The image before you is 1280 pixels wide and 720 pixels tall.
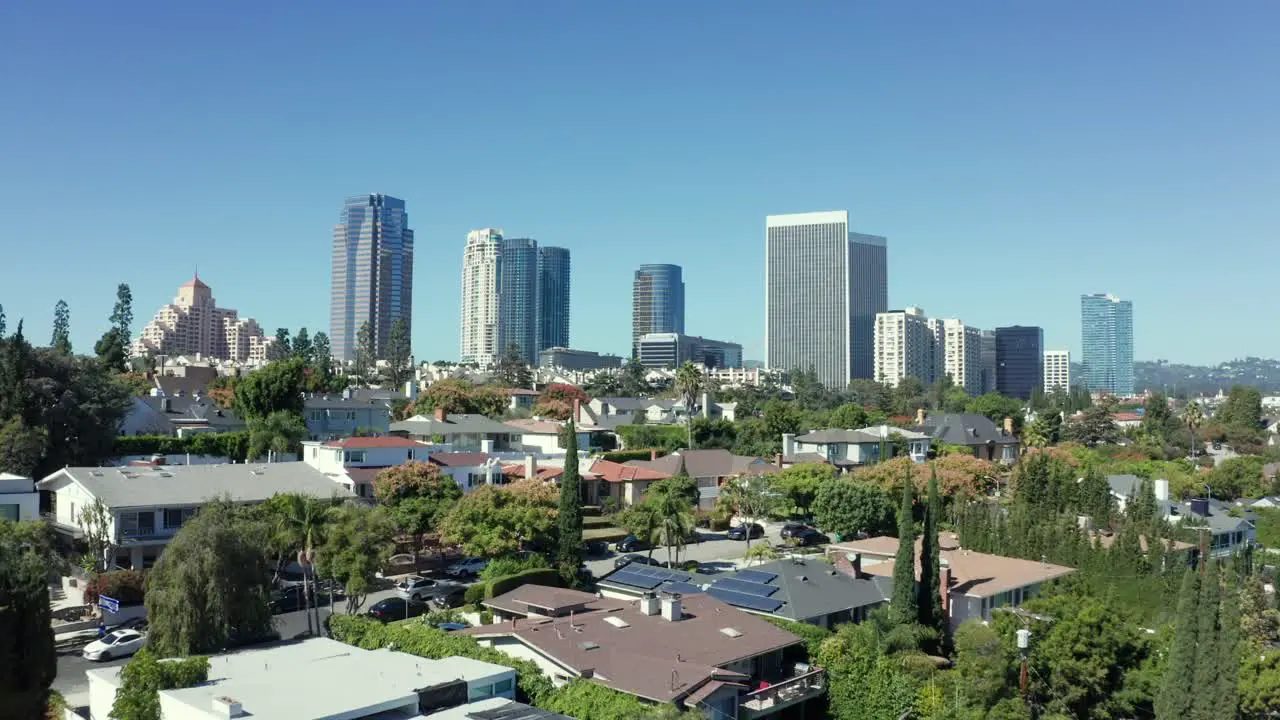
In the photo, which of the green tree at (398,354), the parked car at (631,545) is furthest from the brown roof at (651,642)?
the green tree at (398,354)

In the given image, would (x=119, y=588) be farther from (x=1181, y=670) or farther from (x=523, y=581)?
(x=1181, y=670)

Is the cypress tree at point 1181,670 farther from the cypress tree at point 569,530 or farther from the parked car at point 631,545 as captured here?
the parked car at point 631,545

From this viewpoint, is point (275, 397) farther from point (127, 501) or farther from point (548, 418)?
point (548, 418)

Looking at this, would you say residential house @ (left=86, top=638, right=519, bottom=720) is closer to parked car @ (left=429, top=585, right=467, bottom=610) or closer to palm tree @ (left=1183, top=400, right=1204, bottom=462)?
parked car @ (left=429, top=585, right=467, bottom=610)

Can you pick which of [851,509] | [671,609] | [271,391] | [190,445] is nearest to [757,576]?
[671,609]

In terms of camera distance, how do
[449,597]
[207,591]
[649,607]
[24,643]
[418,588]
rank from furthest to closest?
[418,588] → [449,597] → [649,607] → [207,591] → [24,643]

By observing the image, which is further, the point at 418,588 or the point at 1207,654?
the point at 418,588

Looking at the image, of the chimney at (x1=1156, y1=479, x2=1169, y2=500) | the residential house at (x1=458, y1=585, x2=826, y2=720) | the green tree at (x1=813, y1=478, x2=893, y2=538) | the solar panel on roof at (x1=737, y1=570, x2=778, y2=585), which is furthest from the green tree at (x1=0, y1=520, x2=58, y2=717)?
the chimney at (x1=1156, y1=479, x2=1169, y2=500)
